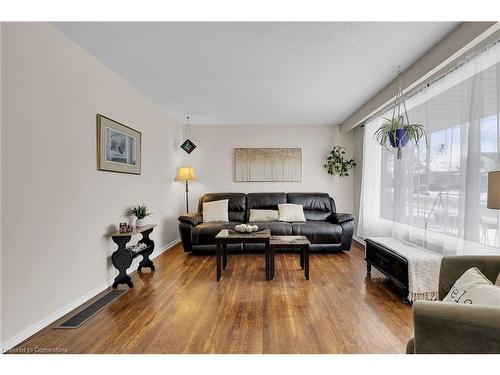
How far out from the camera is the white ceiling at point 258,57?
6.84 feet

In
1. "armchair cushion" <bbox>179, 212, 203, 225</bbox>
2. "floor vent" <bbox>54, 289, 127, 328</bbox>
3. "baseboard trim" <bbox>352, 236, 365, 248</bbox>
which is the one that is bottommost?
"floor vent" <bbox>54, 289, 127, 328</bbox>

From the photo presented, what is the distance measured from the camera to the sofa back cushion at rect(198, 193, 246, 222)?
481 cm

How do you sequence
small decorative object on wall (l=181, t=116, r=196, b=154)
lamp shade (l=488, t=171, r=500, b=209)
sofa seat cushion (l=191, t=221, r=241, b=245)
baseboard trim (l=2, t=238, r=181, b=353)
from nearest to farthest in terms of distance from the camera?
lamp shade (l=488, t=171, r=500, b=209), baseboard trim (l=2, t=238, r=181, b=353), sofa seat cushion (l=191, t=221, r=241, b=245), small decorative object on wall (l=181, t=116, r=196, b=154)

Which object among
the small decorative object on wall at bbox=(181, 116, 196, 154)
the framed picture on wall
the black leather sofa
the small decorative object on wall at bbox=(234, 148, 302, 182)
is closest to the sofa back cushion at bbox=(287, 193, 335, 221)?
the black leather sofa

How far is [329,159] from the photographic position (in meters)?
5.27

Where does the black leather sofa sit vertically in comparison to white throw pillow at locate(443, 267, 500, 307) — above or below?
below

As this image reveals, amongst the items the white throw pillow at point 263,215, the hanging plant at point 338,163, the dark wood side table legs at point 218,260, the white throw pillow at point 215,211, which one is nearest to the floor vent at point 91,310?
the dark wood side table legs at point 218,260

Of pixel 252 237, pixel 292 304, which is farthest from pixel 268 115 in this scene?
pixel 292 304

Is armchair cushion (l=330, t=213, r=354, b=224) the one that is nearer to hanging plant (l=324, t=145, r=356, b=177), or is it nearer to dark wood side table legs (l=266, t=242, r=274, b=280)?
hanging plant (l=324, t=145, r=356, b=177)

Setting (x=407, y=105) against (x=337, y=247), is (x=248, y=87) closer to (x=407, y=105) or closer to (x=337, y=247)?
(x=407, y=105)

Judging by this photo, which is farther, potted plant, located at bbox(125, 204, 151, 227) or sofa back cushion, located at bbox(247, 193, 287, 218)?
sofa back cushion, located at bbox(247, 193, 287, 218)

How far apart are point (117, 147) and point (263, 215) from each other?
8.87ft

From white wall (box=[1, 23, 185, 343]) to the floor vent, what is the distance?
0.15 metres
